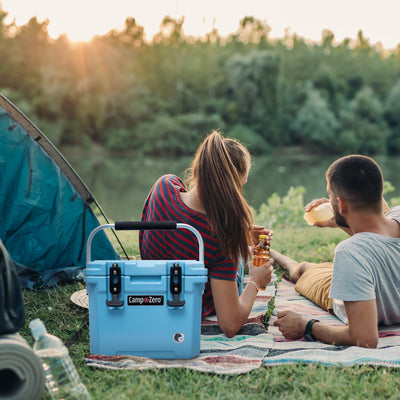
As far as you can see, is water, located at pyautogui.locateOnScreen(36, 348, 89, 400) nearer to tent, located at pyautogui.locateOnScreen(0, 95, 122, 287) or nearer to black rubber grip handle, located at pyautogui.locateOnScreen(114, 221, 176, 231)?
black rubber grip handle, located at pyautogui.locateOnScreen(114, 221, 176, 231)

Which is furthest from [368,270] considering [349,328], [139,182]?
[139,182]

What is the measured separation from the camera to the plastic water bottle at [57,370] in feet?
6.51

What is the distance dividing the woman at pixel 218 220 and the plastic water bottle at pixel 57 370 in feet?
2.45

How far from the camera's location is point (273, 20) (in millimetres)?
58312

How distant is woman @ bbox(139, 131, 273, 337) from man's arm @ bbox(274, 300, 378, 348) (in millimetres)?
259

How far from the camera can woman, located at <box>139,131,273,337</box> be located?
237cm

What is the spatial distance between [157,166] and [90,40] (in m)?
17.1

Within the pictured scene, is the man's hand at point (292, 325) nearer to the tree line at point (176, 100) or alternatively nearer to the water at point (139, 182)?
the water at point (139, 182)

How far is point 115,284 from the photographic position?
7.05 feet

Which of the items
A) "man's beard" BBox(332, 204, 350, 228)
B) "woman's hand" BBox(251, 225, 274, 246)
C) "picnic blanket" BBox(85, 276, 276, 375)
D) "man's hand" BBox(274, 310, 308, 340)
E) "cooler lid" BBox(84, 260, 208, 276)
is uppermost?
"man's beard" BBox(332, 204, 350, 228)

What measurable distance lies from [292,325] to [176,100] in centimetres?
3993

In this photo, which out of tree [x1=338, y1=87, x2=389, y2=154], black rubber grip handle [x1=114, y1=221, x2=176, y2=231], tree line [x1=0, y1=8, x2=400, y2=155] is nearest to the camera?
black rubber grip handle [x1=114, y1=221, x2=176, y2=231]

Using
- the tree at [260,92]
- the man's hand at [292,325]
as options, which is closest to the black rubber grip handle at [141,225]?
the man's hand at [292,325]

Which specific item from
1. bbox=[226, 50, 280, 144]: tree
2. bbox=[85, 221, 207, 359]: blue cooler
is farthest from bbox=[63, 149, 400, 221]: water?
bbox=[226, 50, 280, 144]: tree
